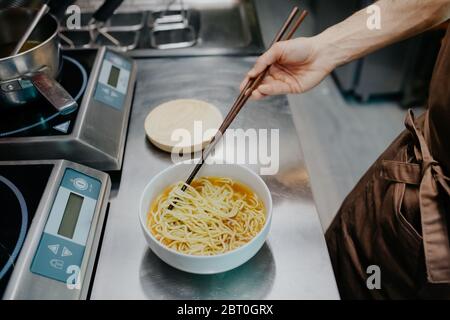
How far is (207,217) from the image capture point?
0.85m

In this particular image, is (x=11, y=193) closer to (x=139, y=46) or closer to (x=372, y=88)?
(x=139, y=46)

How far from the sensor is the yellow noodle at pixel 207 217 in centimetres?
81

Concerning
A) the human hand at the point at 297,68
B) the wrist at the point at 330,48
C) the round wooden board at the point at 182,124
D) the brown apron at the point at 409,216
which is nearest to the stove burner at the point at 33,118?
the round wooden board at the point at 182,124

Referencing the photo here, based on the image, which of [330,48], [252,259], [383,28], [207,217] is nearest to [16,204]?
[207,217]

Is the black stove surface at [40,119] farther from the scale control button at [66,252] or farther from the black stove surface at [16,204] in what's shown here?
the scale control button at [66,252]

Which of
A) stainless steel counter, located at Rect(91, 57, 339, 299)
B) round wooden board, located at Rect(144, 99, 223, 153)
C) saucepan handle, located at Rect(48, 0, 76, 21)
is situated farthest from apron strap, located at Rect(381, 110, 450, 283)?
saucepan handle, located at Rect(48, 0, 76, 21)

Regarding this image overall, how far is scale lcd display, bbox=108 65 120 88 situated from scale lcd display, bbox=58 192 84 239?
0.42 metres

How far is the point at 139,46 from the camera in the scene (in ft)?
4.87

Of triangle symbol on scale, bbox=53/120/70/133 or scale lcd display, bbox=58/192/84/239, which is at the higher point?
triangle symbol on scale, bbox=53/120/70/133

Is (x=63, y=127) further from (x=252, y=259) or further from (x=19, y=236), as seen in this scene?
(x=252, y=259)

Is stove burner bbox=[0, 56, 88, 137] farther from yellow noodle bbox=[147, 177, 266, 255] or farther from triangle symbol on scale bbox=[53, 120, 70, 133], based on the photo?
yellow noodle bbox=[147, 177, 266, 255]

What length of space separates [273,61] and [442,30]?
198 centimetres

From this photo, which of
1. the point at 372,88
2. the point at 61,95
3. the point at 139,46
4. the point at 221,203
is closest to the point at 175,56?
the point at 139,46

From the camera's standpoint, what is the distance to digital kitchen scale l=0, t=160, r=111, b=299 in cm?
71
